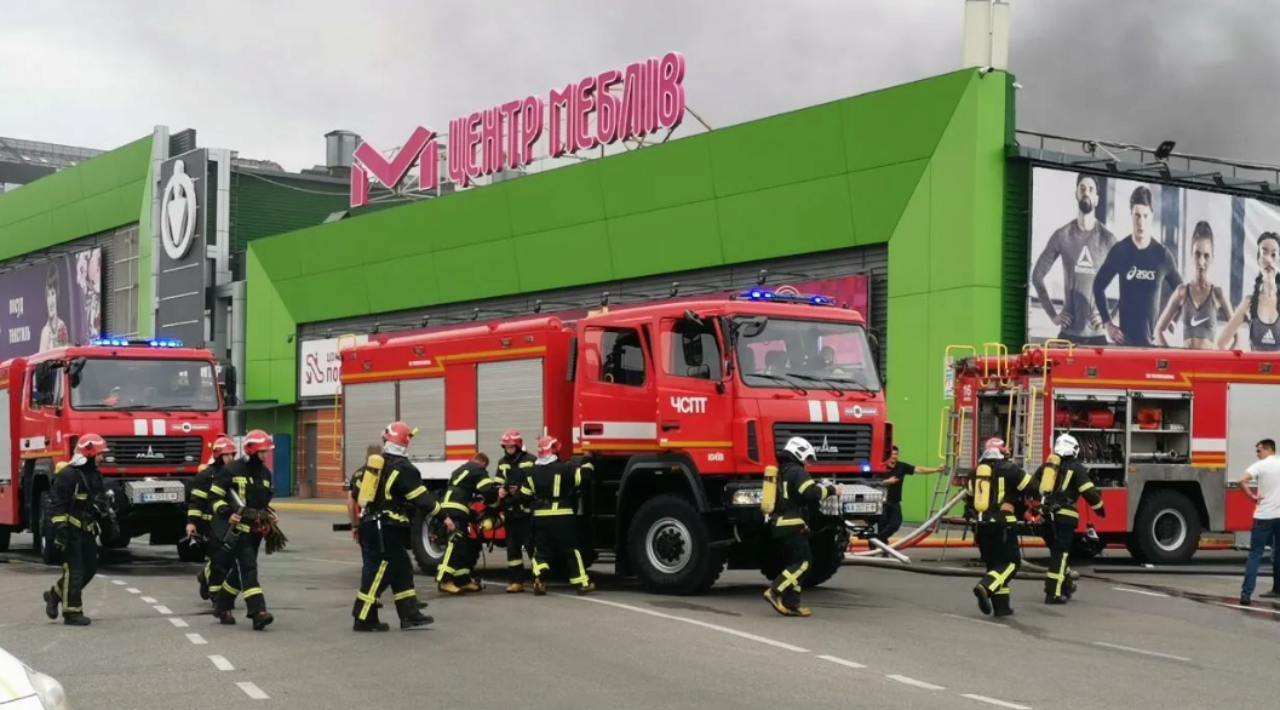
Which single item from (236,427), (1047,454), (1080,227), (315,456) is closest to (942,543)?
(1047,454)

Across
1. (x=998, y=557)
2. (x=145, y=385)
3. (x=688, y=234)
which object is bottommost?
(x=998, y=557)

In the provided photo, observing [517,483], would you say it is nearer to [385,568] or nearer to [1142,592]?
[385,568]

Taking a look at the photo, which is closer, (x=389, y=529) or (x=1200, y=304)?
(x=389, y=529)

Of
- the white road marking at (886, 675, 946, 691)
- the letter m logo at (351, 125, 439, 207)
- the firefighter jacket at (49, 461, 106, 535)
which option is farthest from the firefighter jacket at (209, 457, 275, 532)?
the letter m logo at (351, 125, 439, 207)

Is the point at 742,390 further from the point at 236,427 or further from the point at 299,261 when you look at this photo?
the point at 236,427

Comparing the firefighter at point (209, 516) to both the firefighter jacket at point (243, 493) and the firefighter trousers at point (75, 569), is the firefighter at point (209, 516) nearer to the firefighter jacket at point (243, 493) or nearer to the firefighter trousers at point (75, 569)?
the firefighter jacket at point (243, 493)

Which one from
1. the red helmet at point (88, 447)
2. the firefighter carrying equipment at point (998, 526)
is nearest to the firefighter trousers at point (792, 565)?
the firefighter carrying equipment at point (998, 526)

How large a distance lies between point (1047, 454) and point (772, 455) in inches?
233

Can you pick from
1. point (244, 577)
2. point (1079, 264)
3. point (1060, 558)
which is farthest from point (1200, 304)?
point (244, 577)

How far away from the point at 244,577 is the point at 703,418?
4.84m

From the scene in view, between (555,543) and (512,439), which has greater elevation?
(512,439)

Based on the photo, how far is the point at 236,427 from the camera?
5059 centimetres

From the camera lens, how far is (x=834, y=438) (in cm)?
1623

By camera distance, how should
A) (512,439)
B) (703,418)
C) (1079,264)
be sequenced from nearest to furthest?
1. (703,418)
2. (512,439)
3. (1079,264)
